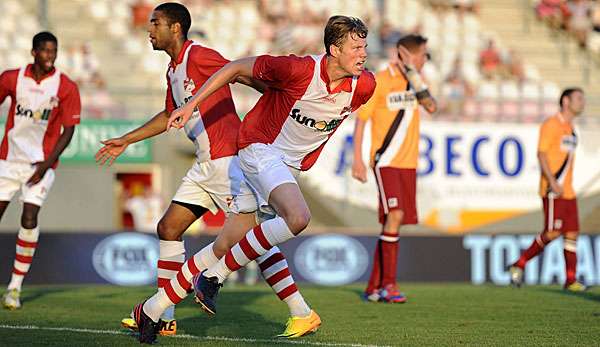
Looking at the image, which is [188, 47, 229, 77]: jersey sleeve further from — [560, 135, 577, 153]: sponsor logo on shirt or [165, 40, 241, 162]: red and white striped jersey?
[560, 135, 577, 153]: sponsor logo on shirt

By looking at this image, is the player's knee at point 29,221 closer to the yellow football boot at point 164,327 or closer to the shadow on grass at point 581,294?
the yellow football boot at point 164,327

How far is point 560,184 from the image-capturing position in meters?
13.0

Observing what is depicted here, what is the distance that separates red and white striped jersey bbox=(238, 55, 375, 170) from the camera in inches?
283

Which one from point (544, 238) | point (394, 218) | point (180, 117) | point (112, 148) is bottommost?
point (544, 238)

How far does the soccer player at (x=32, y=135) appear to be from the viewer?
32.0ft

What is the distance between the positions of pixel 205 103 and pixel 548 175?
5859 millimetres

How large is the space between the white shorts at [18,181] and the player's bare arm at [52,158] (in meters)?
0.07

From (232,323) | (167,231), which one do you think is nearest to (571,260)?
(232,323)

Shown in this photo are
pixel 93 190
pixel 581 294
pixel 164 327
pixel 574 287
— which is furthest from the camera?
pixel 93 190

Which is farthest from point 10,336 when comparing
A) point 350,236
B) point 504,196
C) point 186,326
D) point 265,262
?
point 504,196

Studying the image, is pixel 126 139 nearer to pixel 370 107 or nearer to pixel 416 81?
pixel 370 107

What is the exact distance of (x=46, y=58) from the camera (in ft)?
31.6

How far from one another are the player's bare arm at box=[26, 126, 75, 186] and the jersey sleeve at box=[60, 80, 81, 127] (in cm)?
8

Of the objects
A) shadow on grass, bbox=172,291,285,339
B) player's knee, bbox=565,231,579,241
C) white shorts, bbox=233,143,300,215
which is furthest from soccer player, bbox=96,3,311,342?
player's knee, bbox=565,231,579,241
